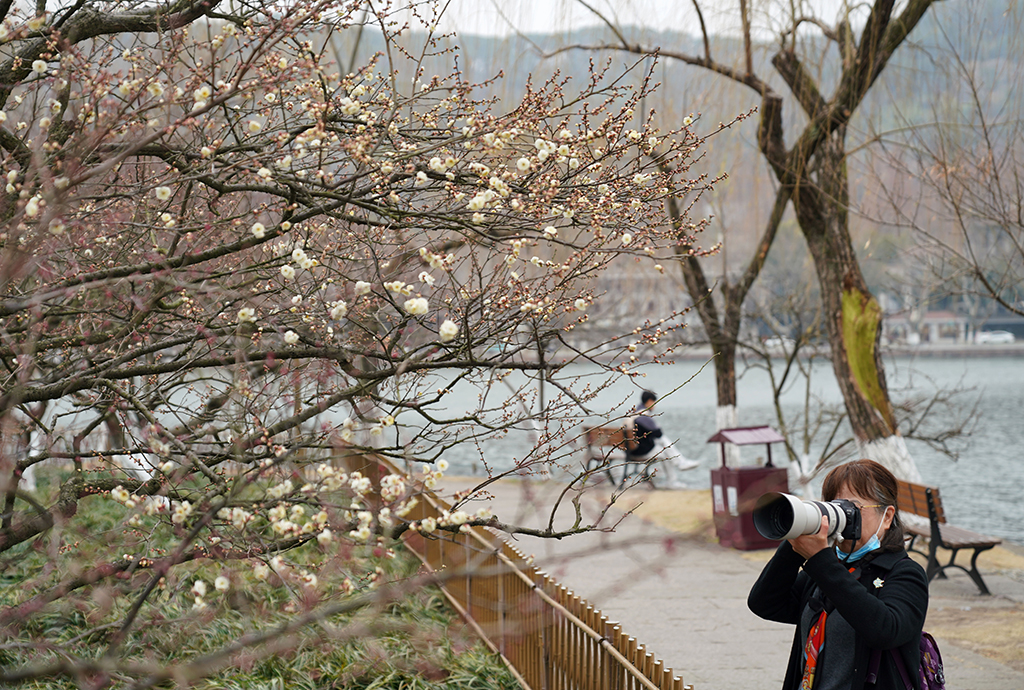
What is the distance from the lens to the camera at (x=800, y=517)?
9.51 ft

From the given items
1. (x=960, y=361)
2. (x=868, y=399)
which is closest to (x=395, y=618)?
(x=868, y=399)

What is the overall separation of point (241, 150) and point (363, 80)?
77 centimetres

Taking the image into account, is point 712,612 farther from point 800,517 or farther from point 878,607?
point 800,517

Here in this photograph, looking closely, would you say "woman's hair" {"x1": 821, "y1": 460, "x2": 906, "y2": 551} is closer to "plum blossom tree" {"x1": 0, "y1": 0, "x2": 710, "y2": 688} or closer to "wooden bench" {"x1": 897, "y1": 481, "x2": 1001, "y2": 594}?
"plum blossom tree" {"x1": 0, "y1": 0, "x2": 710, "y2": 688}

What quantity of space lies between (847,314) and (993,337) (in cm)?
7352

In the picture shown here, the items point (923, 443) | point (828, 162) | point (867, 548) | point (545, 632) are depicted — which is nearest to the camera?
point (867, 548)

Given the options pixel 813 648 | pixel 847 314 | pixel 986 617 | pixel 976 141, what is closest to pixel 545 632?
pixel 813 648

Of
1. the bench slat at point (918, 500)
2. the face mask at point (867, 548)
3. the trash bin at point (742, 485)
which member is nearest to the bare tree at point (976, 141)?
the bench slat at point (918, 500)

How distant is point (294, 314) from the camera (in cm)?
453

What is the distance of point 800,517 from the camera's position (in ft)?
9.45

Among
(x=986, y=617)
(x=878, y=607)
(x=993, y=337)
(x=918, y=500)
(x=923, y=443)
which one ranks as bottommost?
(x=993, y=337)

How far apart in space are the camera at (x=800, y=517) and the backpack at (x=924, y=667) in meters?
0.38

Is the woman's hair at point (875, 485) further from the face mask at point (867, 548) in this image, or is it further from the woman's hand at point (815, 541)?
the woman's hand at point (815, 541)

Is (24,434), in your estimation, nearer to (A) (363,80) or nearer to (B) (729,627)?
(A) (363,80)
